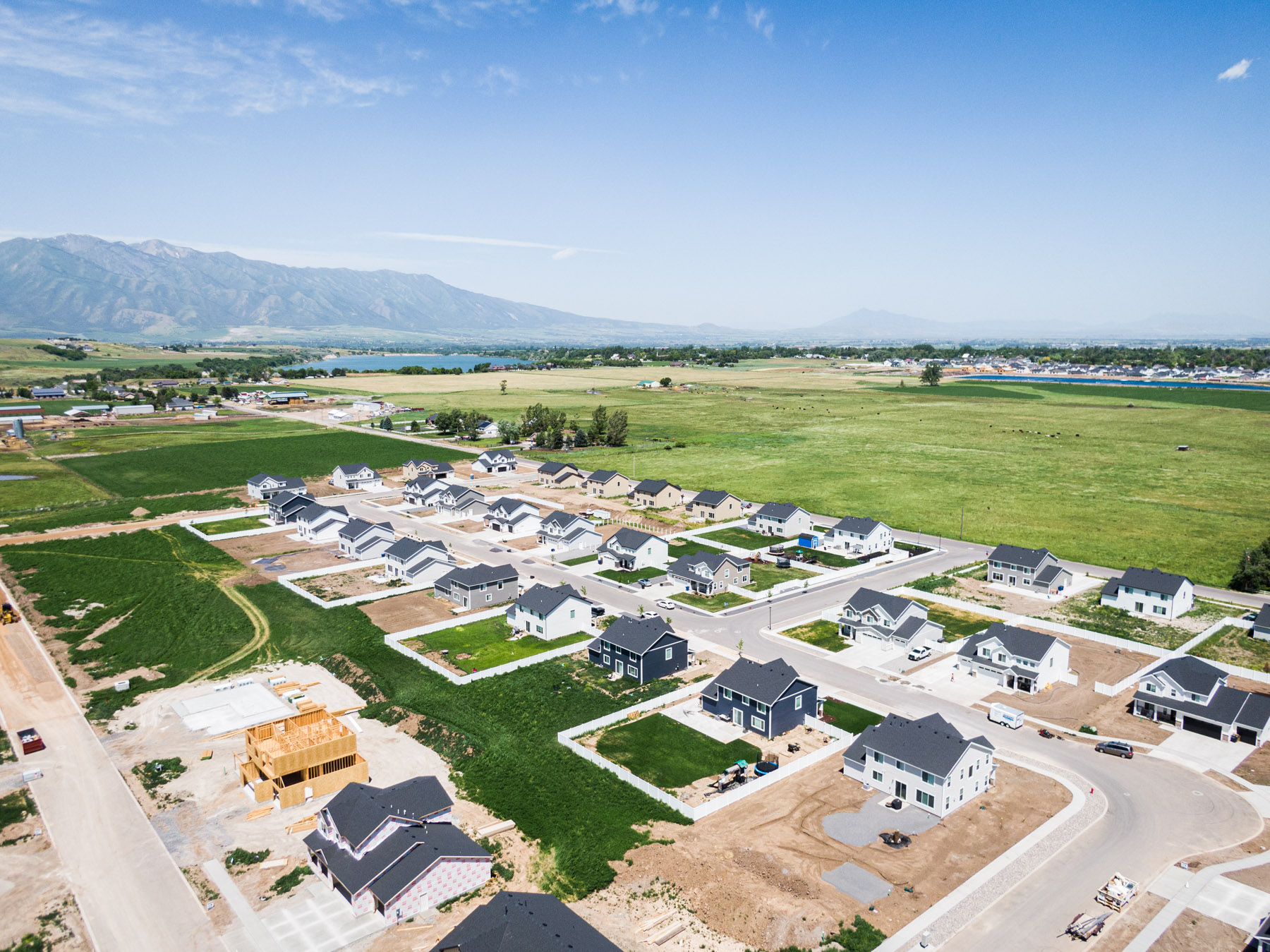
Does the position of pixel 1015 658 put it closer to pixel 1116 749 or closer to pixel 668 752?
pixel 1116 749

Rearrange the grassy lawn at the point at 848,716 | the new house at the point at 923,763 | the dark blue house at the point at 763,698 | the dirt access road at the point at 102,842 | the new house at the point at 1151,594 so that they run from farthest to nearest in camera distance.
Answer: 1. the new house at the point at 1151,594
2. the grassy lawn at the point at 848,716
3. the dark blue house at the point at 763,698
4. the new house at the point at 923,763
5. the dirt access road at the point at 102,842

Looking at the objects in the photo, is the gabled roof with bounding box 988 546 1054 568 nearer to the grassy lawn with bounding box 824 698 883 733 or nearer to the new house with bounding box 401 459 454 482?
the grassy lawn with bounding box 824 698 883 733

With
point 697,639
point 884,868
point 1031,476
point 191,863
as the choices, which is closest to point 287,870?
point 191,863

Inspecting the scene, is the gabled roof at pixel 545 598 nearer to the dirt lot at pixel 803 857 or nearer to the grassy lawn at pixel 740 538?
the dirt lot at pixel 803 857

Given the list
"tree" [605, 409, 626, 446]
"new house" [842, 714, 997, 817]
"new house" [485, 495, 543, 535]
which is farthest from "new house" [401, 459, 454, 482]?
"new house" [842, 714, 997, 817]

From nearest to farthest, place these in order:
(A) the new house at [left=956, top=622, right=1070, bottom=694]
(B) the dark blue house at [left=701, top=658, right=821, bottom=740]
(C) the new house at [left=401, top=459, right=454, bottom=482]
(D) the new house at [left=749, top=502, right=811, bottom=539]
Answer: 1. (B) the dark blue house at [left=701, top=658, right=821, bottom=740]
2. (A) the new house at [left=956, top=622, right=1070, bottom=694]
3. (D) the new house at [left=749, top=502, right=811, bottom=539]
4. (C) the new house at [left=401, top=459, right=454, bottom=482]

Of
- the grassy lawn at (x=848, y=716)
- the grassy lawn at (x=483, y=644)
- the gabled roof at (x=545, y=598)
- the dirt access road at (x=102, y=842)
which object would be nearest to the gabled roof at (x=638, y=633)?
the grassy lawn at (x=483, y=644)
